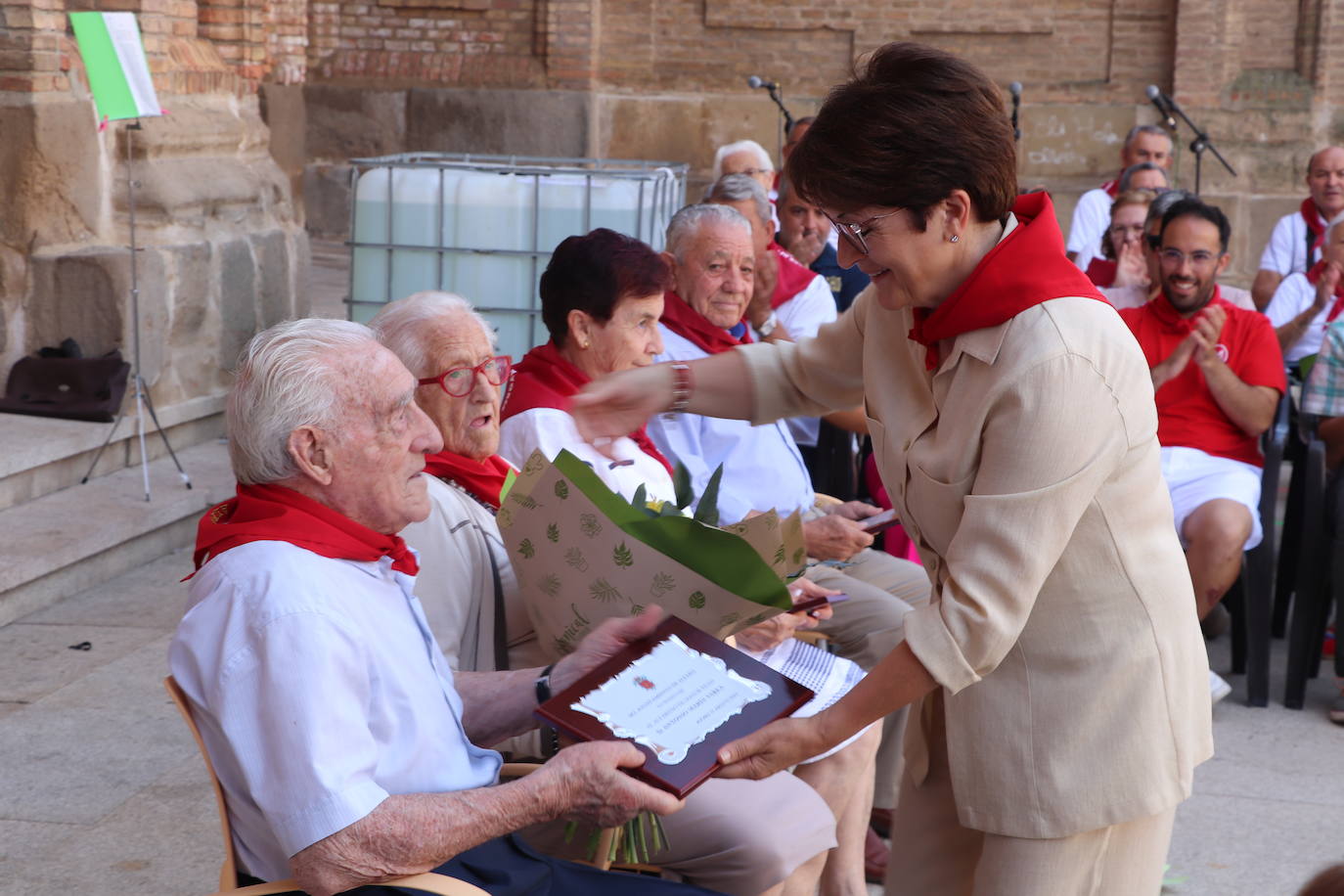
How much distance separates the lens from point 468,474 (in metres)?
2.92

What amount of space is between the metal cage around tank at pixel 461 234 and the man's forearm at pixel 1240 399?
2.31 m

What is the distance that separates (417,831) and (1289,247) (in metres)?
6.73

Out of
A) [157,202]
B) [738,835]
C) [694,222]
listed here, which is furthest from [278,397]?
[157,202]

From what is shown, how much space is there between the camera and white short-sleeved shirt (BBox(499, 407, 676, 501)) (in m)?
3.35

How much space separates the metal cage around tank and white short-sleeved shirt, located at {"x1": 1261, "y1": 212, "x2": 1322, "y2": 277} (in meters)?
3.96

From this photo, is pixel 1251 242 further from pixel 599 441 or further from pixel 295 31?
pixel 599 441

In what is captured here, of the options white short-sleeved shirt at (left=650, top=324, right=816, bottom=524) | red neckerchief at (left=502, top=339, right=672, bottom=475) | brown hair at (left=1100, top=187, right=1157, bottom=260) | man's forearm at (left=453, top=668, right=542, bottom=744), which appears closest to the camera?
man's forearm at (left=453, top=668, right=542, bottom=744)

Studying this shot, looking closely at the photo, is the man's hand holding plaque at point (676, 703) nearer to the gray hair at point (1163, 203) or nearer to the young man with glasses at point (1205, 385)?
the young man with glasses at point (1205, 385)

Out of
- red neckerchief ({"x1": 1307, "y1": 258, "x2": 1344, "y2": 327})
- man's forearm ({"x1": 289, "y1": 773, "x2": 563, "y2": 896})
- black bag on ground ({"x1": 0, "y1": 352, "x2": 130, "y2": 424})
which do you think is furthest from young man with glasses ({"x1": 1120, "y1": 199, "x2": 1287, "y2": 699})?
black bag on ground ({"x1": 0, "y1": 352, "x2": 130, "y2": 424})

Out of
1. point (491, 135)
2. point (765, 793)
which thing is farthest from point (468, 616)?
point (491, 135)

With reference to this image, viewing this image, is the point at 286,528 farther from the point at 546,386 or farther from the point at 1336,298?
the point at 1336,298

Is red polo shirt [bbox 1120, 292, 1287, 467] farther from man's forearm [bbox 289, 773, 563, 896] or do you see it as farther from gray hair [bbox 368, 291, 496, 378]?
man's forearm [bbox 289, 773, 563, 896]

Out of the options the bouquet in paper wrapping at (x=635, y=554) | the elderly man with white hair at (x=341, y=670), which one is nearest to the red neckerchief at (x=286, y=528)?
the elderly man with white hair at (x=341, y=670)

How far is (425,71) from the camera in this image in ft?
43.6
